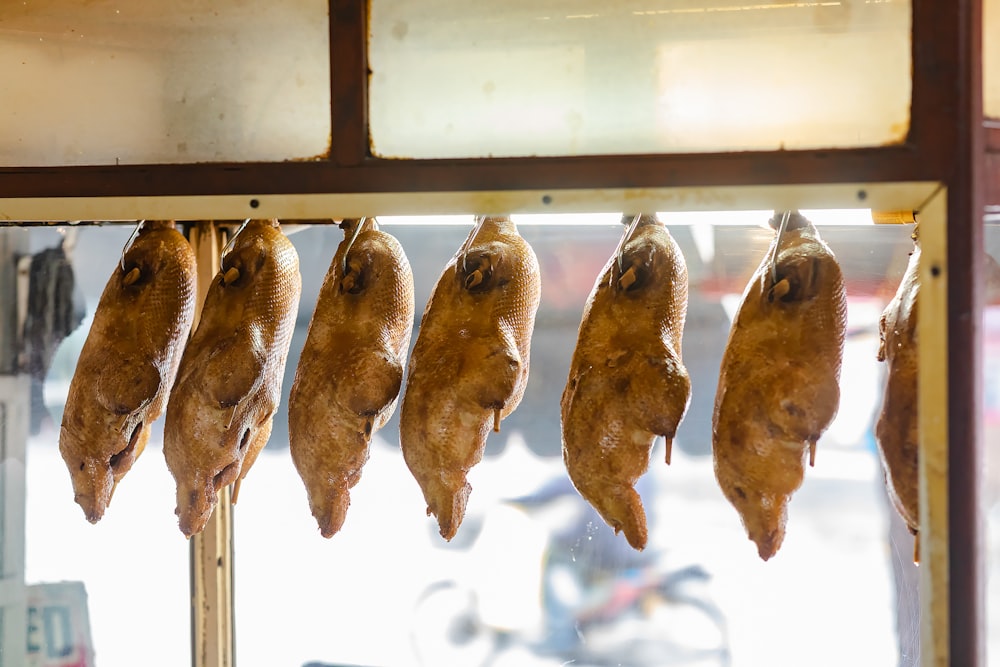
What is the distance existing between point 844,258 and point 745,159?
53.6 inches

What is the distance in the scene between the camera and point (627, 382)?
1.90m

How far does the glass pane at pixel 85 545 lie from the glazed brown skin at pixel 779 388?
215 centimetres

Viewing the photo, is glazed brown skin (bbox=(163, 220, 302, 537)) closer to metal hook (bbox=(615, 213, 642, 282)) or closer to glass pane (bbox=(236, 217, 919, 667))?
metal hook (bbox=(615, 213, 642, 282))

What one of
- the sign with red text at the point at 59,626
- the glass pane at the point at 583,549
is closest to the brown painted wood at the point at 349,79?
the glass pane at the point at 583,549

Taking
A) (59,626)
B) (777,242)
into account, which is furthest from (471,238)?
(59,626)

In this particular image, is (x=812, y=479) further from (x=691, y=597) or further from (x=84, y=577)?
(x=84, y=577)

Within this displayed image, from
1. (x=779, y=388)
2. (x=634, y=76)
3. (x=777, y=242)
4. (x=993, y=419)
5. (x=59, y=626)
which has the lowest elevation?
(x=59, y=626)

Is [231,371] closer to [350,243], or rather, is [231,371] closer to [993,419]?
[350,243]

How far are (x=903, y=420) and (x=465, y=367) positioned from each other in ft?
2.99

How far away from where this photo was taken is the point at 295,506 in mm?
3277

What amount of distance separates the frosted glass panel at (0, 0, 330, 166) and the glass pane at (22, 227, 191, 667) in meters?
1.27

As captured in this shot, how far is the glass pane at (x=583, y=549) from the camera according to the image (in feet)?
9.77

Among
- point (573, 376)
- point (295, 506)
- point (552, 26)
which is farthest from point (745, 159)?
point (295, 506)

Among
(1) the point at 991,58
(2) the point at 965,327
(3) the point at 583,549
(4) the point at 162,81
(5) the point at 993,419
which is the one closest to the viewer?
(2) the point at 965,327
